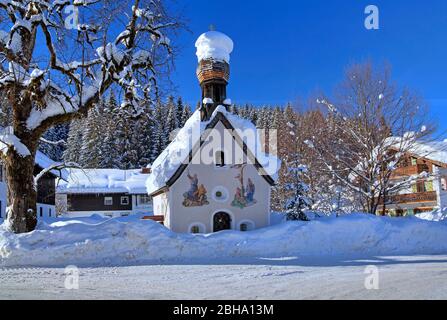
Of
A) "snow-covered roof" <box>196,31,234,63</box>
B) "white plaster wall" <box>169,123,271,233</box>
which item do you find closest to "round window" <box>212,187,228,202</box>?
"white plaster wall" <box>169,123,271,233</box>

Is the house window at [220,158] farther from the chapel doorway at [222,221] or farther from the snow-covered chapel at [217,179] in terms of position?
the chapel doorway at [222,221]

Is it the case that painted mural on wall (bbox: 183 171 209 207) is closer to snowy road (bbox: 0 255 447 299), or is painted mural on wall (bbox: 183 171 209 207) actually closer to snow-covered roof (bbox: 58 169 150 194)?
snowy road (bbox: 0 255 447 299)

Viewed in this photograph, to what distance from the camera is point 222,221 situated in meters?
20.9

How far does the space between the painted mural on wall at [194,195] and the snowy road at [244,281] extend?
6.98 metres

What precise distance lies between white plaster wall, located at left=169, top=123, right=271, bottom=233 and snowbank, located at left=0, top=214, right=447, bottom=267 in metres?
4.09

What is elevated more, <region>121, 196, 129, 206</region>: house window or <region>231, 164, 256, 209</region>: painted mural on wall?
<region>231, 164, 256, 209</region>: painted mural on wall

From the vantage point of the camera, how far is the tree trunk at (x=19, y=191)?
568 inches

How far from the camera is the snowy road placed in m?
8.38

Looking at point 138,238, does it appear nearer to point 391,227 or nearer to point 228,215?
point 228,215

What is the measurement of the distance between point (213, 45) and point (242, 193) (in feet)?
31.5

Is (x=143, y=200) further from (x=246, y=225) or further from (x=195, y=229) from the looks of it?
(x=246, y=225)

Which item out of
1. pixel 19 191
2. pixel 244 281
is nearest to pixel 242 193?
pixel 19 191

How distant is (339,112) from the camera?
2258 cm

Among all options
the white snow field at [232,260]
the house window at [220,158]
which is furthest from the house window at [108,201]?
the white snow field at [232,260]
